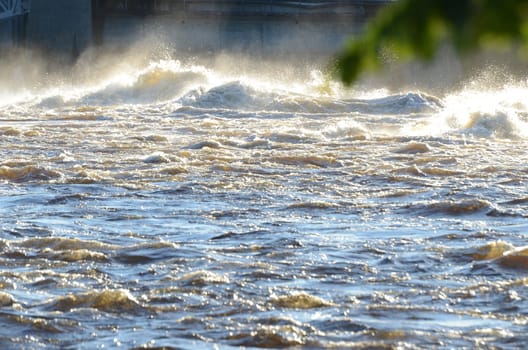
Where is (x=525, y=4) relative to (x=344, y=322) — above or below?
above

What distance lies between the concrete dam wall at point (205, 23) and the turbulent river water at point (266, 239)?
17017 mm

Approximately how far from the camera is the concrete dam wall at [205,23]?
38.0m

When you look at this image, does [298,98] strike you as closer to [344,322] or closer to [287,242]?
[287,242]

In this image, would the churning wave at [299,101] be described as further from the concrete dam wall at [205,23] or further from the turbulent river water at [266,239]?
the concrete dam wall at [205,23]

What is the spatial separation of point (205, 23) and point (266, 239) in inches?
1220

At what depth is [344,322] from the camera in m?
5.78

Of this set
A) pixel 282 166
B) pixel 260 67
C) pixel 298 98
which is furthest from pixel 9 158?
pixel 260 67

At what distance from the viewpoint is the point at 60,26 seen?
3797 cm

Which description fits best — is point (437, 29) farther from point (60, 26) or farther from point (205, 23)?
point (205, 23)

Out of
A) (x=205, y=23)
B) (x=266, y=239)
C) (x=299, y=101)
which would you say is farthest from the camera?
(x=205, y=23)

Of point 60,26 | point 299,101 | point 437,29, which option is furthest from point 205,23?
point 437,29

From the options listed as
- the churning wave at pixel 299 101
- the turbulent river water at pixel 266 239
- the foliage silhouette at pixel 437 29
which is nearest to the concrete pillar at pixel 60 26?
the churning wave at pixel 299 101

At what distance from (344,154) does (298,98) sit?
13.2 meters

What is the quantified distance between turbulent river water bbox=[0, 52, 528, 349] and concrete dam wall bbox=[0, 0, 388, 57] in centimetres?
1702
